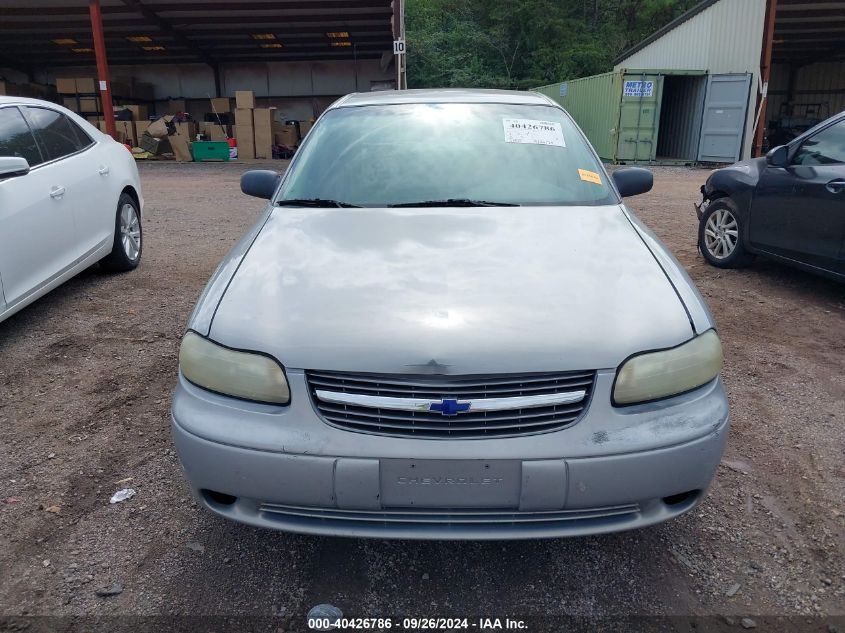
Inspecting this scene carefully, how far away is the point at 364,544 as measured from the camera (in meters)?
2.36

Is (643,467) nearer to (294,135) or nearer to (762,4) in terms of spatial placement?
(762,4)

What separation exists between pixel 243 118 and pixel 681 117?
41.8 feet

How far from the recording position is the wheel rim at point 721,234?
588cm

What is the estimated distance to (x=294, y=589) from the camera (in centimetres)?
214

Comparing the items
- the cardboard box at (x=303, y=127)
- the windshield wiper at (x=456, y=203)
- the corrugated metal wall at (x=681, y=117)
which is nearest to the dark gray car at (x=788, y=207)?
the windshield wiper at (x=456, y=203)

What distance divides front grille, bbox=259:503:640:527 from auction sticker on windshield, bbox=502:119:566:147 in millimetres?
1910

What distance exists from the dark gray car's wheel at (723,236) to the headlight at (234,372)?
16.5ft

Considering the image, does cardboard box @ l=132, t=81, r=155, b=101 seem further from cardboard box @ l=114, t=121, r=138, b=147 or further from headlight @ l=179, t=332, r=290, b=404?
headlight @ l=179, t=332, r=290, b=404

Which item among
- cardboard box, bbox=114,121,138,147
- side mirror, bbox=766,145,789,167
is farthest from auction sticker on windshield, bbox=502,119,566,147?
cardboard box, bbox=114,121,138,147

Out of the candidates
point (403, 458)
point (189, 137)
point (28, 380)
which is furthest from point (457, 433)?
point (189, 137)

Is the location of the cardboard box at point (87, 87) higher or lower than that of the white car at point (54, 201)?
higher

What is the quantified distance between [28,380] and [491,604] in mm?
2989

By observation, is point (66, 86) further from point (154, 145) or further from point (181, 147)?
point (181, 147)

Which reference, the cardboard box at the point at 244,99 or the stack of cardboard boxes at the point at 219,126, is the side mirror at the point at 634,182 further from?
the stack of cardboard boxes at the point at 219,126
